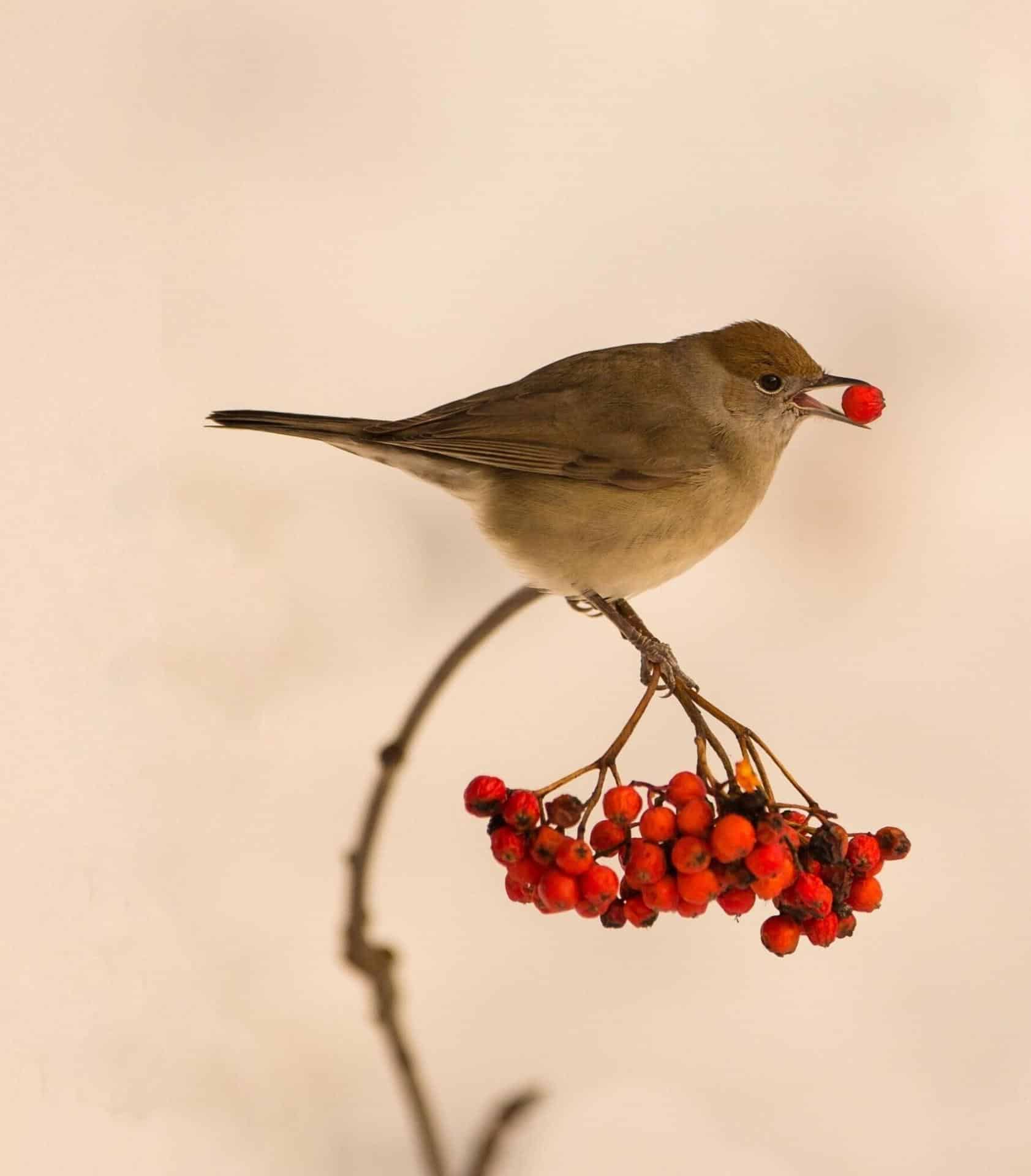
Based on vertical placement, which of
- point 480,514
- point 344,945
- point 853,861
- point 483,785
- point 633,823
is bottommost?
point 853,861

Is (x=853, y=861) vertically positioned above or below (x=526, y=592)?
below

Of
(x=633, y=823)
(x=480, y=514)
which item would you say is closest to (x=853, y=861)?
(x=633, y=823)

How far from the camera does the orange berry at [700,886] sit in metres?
1.65

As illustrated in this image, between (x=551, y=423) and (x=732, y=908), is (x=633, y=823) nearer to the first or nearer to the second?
(x=732, y=908)

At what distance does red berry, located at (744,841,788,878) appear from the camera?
1.61 meters

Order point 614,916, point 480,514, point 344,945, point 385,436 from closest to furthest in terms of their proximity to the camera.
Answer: point 614,916, point 385,436, point 480,514, point 344,945

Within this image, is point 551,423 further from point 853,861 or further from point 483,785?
point 853,861

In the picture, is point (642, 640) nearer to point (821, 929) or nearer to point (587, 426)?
point (587, 426)

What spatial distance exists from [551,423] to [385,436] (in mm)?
310

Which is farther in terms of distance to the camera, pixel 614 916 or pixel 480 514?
pixel 480 514

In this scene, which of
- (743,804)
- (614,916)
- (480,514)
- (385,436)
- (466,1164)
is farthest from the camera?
(466,1164)

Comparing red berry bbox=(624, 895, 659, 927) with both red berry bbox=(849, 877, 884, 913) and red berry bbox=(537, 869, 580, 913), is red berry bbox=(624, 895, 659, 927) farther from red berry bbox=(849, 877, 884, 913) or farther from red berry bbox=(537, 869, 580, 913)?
red berry bbox=(849, 877, 884, 913)

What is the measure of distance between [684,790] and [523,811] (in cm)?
23

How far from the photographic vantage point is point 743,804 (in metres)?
1.65
